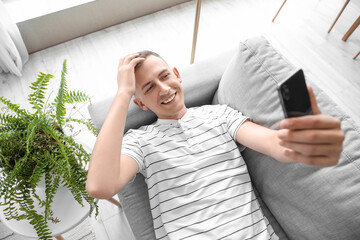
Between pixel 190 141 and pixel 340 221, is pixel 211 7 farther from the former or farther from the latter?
pixel 340 221

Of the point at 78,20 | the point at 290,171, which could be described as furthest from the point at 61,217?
the point at 78,20

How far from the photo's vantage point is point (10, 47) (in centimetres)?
207

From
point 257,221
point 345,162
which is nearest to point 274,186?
point 257,221

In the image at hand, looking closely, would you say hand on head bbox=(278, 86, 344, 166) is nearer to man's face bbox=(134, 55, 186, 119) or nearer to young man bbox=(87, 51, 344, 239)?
young man bbox=(87, 51, 344, 239)

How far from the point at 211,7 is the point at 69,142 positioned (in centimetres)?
236

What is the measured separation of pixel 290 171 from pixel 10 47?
2.24 meters

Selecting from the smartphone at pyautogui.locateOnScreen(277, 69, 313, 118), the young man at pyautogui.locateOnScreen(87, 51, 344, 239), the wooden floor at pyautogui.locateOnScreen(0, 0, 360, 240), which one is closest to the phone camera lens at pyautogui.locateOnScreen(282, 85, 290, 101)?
the smartphone at pyautogui.locateOnScreen(277, 69, 313, 118)

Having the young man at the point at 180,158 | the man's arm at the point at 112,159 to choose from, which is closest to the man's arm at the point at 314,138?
the young man at the point at 180,158

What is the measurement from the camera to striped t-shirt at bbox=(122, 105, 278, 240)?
101cm

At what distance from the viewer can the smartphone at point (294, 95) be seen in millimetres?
583

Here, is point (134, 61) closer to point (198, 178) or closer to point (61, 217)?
point (198, 178)

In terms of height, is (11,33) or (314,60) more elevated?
(11,33)

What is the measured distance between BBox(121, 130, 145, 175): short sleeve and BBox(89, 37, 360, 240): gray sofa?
165 mm

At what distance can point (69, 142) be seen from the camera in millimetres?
983
